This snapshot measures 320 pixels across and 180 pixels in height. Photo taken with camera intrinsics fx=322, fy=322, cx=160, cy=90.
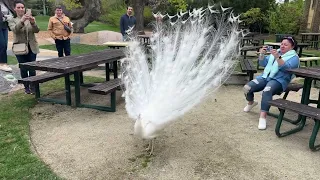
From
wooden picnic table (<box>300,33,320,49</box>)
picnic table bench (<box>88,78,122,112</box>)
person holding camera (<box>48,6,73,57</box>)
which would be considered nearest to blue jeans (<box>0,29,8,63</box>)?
person holding camera (<box>48,6,73,57</box>)

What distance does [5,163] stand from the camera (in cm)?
372

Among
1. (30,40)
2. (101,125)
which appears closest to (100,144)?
(101,125)

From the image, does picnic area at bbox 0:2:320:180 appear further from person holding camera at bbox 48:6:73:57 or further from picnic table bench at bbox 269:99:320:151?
person holding camera at bbox 48:6:73:57

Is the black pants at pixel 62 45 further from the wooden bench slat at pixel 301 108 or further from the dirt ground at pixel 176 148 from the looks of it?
the wooden bench slat at pixel 301 108

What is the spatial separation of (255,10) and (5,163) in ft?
65.1

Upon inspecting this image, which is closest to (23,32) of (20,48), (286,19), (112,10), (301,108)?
(20,48)

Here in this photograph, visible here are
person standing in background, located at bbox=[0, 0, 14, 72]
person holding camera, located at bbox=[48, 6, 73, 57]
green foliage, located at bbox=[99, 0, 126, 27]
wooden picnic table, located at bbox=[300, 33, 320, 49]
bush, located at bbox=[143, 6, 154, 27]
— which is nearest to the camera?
person standing in background, located at bbox=[0, 0, 14, 72]

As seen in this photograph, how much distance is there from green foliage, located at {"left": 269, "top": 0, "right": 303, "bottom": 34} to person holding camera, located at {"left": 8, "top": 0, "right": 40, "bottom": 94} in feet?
56.6

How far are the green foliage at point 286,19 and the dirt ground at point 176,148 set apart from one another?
1614cm

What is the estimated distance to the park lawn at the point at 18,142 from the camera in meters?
3.49

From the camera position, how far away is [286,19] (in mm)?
19938

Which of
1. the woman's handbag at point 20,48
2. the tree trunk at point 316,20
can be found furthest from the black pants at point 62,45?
the tree trunk at point 316,20

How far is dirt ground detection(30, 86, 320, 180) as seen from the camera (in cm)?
354

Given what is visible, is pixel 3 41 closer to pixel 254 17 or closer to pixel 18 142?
pixel 18 142
